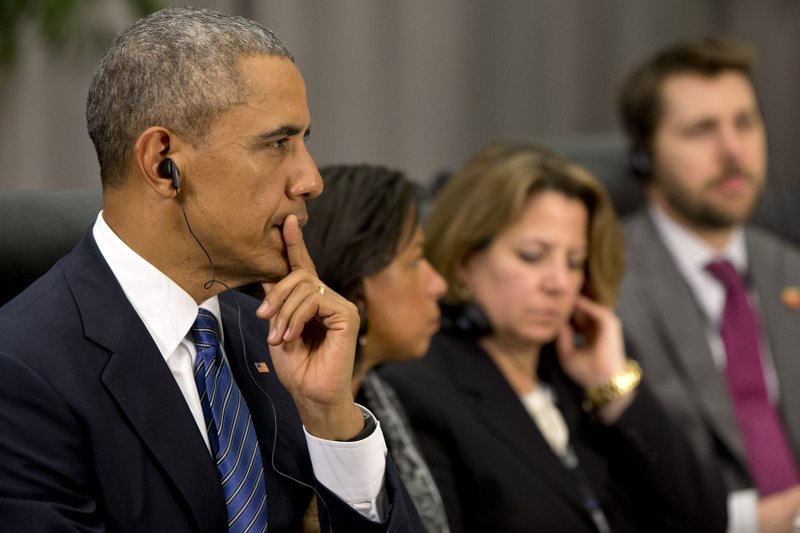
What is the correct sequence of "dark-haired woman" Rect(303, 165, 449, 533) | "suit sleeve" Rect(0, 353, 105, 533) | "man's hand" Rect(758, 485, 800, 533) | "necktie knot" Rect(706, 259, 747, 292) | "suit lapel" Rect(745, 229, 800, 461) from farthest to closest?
"necktie knot" Rect(706, 259, 747, 292), "suit lapel" Rect(745, 229, 800, 461), "man's hand" Rect(758, 485, 800, 533), "dark-haired woman" Rect(303, 165, 449, 533), "suit sleeve" Rect(0, 353, 105, 533)

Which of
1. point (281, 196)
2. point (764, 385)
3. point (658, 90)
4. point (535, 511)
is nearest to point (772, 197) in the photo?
point (658, 90)

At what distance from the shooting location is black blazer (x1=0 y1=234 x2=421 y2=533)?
104cm

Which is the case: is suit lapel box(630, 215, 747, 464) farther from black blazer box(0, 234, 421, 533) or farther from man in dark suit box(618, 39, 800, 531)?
black blazer box(0, 234, 421, 533)

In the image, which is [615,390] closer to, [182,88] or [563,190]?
[563,190]

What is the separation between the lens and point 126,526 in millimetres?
1084

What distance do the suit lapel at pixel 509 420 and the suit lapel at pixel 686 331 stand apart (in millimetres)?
601

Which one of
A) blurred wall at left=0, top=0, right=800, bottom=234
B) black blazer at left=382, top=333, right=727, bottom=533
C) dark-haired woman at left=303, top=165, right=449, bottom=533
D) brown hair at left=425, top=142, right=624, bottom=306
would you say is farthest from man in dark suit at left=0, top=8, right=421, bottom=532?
blurred wall at left=0, top=0, right=800, bottom=234

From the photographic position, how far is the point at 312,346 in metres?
1.21

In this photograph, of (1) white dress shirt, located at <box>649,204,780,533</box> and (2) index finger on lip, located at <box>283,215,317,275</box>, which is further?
(1) white dress shirt, located at <box>649,204,780,533</box>

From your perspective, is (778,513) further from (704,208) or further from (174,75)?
(174,75)

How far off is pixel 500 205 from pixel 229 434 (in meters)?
1.04

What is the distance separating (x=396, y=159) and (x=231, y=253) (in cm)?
245

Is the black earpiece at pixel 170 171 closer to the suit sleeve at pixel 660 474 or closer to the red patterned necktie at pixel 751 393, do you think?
the suit sleeve at pixel 660 474

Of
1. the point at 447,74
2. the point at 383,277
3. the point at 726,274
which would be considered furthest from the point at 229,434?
the point at 447,74
